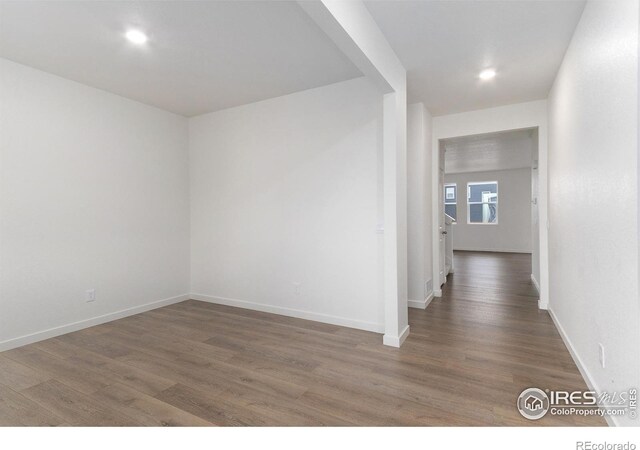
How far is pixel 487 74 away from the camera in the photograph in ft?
10.8

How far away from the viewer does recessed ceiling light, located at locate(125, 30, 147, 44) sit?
8.33 ft

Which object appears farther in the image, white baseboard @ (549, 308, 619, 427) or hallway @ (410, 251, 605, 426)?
hallway @ (410, 251, 605, 426)

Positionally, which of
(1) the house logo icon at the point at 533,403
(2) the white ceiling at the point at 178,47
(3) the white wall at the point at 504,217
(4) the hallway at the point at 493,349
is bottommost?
(1) the house logo icon at the point at 533,403

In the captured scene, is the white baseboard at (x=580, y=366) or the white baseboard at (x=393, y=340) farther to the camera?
the white baseboard at (x=393, y=340)

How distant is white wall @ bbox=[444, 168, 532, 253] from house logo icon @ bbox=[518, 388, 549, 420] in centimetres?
910

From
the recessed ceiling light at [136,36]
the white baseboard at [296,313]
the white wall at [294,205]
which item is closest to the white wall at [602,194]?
the white wall at [294,205]

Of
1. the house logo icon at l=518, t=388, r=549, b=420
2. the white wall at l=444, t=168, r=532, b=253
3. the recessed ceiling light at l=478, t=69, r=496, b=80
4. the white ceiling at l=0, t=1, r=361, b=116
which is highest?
the white ceiling at l=0, t=1, r=361, b=116

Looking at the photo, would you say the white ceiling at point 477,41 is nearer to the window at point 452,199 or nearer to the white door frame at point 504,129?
the white door frame at point 504,129

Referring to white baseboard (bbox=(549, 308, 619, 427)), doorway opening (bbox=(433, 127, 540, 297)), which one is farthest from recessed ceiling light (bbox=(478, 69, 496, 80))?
doorway opening (bbox=(433, 127, 540, 297))

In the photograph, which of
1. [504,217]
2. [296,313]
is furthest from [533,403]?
[504,217]

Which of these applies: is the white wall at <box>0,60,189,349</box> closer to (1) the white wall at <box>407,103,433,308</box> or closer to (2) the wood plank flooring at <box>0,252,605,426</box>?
(2) the wood plank flooring at <box>0,252,605,426</box>

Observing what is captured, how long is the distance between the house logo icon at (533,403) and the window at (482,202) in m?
9.30

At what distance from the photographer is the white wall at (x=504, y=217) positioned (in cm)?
987

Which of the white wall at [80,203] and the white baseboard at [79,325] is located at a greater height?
the white wall at [80,203]
